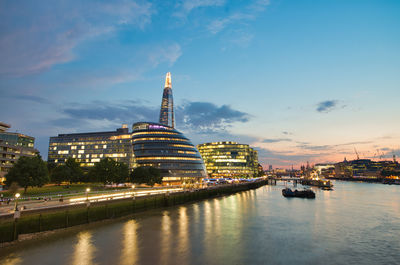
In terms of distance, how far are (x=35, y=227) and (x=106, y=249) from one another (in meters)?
10.5

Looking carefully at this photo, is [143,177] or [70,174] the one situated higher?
[70,174]

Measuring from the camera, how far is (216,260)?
29062 mm

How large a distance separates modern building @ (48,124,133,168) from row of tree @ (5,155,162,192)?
51853mm

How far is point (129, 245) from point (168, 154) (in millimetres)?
96656

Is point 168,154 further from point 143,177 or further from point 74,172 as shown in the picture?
point 74,172

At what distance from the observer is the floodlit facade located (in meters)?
128

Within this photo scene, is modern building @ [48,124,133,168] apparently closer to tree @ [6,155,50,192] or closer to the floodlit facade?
the floodlit facade

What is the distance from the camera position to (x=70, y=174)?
94.4 meters

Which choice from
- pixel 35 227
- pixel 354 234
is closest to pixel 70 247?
pixel 35 227

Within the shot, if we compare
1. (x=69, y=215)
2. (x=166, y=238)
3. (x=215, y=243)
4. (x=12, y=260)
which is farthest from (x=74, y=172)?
(x=215, y=243)

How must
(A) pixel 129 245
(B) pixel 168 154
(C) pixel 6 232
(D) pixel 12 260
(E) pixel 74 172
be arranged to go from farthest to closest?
(B) pixel 168 154 → (E) pixel 74 172 → (A) pixel 129 245 → (C) pixel 6 232 → (D) pixel 12 260

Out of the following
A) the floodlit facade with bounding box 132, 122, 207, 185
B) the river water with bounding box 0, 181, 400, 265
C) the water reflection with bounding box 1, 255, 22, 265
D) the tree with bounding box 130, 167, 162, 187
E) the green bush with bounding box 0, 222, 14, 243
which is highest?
the floodlit facade with bounding box 132, 122, 207, 185

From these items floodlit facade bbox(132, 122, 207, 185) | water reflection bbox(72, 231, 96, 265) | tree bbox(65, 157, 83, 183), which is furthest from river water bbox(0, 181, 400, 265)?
floodlit facade bbox(132, 122, 207, 185)

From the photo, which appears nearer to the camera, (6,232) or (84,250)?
(6,232)
